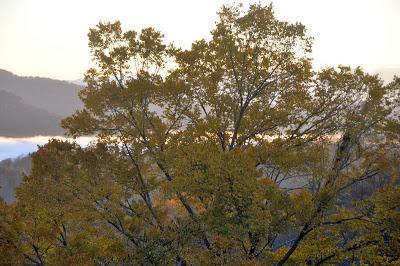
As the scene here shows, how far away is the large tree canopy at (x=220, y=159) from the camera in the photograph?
1283 centimetres

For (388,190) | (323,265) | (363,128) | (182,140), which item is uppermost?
(182,140)

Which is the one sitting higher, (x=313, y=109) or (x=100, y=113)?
(x=100, y=113)

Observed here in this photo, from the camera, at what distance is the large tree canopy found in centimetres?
1283

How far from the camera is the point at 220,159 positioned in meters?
11.9

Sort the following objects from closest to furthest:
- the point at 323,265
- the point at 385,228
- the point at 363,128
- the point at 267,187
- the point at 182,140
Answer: the point at 267,187 → the point at 385,228 → the point at 363,128 → the point at 182,140 → the point at 323,265

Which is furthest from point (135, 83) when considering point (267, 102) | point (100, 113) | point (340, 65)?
point (340, 65)

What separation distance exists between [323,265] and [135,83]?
10.2 metres

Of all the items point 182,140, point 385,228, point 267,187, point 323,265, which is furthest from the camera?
point 323,265

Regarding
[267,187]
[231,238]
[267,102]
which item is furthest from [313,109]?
[231,238]

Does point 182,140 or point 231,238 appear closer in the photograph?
point 231,238

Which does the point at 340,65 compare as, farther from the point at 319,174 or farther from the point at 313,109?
the point at 319,174

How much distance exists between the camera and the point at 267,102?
51.8ft

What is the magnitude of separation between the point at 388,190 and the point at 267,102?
203 inches

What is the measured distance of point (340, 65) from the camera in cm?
1584
